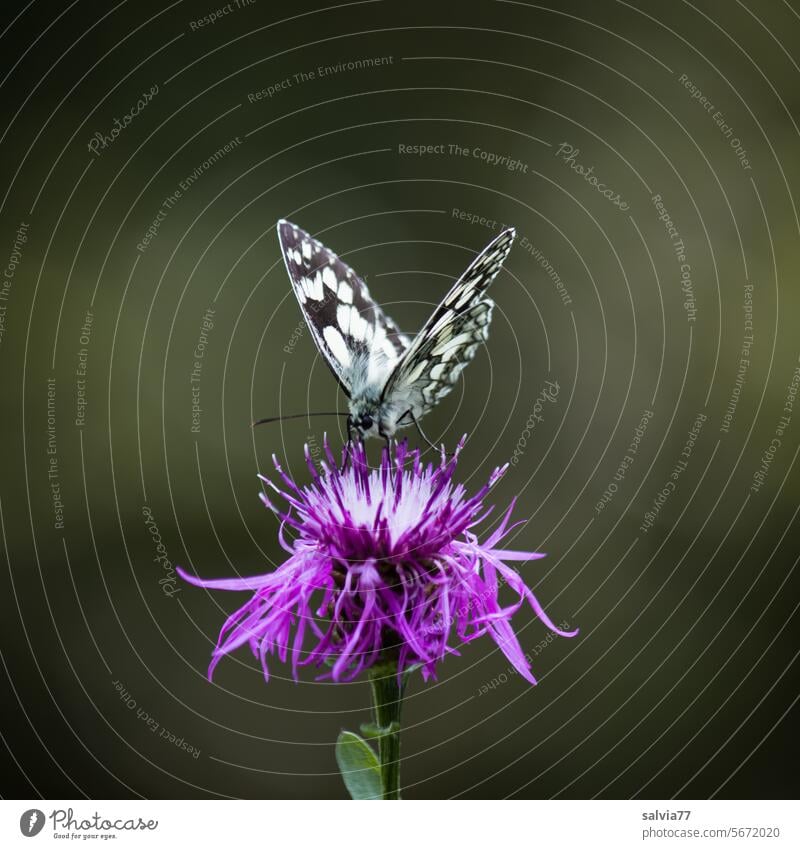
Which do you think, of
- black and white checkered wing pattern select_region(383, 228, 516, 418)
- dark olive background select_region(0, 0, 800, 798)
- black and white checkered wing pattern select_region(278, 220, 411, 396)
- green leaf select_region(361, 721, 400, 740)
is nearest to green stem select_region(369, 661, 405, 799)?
green leaf select_region(361, 721, 400, 740)

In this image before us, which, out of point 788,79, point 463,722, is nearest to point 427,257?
point 788,79

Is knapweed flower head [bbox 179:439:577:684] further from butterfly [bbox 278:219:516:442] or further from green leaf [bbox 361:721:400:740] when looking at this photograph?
butterfly [bbox 278:219:516:442]

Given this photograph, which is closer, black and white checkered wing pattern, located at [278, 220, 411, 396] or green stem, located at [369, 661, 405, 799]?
green stem, located at [369, 661, 405, 799]

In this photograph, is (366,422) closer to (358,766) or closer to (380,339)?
(380,339)

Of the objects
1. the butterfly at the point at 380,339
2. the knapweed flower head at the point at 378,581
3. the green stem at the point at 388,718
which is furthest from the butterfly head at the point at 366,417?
the green stem at the point at 388,718

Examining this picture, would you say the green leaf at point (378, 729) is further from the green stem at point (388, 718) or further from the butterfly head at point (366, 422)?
the butterfly head at point (366, 422)

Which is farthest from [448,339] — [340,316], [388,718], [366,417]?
[388,718]
